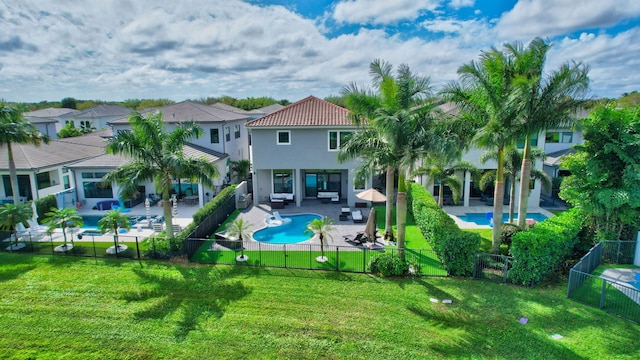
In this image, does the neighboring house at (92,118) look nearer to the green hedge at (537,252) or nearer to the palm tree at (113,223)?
the palm tree at (113,223)

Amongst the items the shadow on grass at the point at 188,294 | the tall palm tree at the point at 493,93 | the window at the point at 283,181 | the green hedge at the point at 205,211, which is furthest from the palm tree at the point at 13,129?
the tall palm tree at the point at 493,93

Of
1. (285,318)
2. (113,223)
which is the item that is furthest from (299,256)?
(113,223)

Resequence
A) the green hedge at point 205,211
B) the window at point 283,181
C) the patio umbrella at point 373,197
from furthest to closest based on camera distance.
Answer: the window at point 283,181
the patio umbrella at point 373,197
the green hedge at point 205,211

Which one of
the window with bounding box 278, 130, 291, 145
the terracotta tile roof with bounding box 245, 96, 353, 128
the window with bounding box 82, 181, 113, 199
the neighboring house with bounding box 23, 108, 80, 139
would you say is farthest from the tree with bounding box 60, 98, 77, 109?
the window with bounding box 278, 130, 291, 145

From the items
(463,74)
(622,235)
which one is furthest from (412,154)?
(622,235)

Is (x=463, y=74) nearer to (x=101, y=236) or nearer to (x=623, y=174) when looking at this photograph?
(x=623, y=174)

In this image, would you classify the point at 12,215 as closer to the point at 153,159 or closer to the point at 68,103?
the point at 153,159

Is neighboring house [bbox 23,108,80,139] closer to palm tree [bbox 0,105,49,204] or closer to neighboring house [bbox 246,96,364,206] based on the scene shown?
palm tree [bbox 0,105,49,204]
